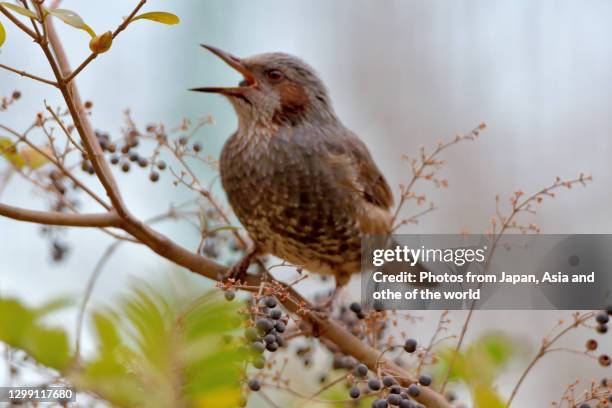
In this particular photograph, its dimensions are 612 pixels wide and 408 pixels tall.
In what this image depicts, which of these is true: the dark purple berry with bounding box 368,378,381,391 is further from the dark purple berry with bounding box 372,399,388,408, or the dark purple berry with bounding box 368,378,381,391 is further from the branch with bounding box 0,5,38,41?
the branch with bounding box 0,5,38,41

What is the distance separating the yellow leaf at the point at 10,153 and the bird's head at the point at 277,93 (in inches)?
48.4

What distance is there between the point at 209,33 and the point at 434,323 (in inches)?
133

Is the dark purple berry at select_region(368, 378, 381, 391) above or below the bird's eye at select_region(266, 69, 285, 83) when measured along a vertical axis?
below

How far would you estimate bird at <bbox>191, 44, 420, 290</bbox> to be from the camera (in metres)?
3.05

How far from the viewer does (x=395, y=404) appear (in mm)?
1540

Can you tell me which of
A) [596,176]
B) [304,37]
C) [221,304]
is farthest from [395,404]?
[304,37]

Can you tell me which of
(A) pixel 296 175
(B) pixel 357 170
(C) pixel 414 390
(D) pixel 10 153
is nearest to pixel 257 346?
(C) pixel 414 390

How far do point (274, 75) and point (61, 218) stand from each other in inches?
65.4

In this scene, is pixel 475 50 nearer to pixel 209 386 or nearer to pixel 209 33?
pixel 209 33

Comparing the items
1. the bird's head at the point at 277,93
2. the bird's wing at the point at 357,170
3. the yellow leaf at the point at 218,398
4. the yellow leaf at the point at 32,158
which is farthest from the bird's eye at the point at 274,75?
the yellow leaf at the point at 218,398

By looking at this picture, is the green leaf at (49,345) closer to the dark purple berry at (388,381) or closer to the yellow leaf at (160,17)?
the yellow leaf at (160,17)

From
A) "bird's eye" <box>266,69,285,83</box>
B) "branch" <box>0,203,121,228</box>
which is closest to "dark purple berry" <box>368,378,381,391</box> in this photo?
"branch" <box>0,203,121,228</box>

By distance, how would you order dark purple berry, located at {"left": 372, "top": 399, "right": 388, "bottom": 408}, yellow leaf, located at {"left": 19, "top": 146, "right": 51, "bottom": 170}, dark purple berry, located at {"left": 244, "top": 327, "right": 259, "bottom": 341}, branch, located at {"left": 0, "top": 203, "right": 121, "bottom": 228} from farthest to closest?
yellow leaf, located at {"left": 19, "top": 146, "right": 51, "bottom": 170}
branch, located at {"left": 0, "top": 203, "right": 121, "bottom": 228}
dark purple berry, located at {"left": 372, "top": 399, "right": 388, "bottom": 408}
dark purple berry, located at {"left": 244, "top": 327, "right": 259, "bottom": 341}

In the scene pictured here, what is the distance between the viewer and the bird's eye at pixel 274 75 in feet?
11.2
